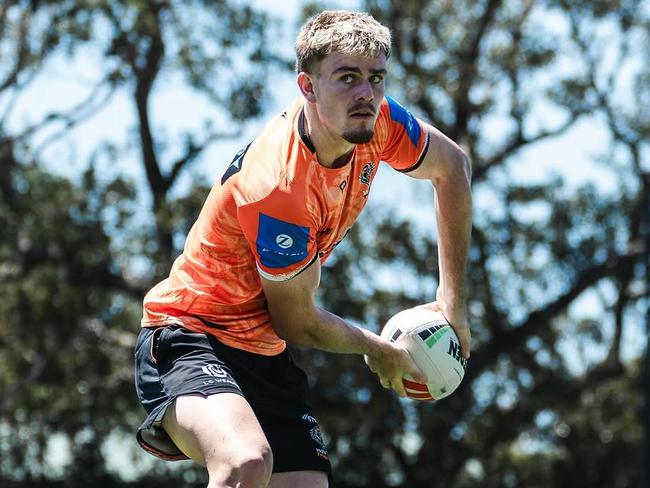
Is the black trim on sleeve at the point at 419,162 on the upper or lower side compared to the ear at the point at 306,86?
lower

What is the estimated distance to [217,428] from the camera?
4469mm

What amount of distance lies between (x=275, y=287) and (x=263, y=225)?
0.26 metres

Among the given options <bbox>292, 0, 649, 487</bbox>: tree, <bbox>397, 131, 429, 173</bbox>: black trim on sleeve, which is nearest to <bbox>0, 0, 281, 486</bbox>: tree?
<bbox>292, 0, 649, 487</bbox>: tree

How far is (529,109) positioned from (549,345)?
3823mm

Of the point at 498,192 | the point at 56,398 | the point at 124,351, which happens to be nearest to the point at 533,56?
the point at 498,192

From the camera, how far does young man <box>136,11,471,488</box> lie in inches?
182

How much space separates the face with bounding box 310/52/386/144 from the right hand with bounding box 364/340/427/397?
0.89 meters

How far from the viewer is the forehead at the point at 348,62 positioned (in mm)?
4727

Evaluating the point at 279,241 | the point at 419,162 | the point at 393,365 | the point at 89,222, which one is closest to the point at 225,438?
the point at 279,241

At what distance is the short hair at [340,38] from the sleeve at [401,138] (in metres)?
0.37

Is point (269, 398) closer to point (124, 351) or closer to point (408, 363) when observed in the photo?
point (408, 363)

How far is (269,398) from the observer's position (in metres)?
5.09

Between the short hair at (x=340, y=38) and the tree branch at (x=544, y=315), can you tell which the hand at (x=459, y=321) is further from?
the tree branch at (x=544, y=315)

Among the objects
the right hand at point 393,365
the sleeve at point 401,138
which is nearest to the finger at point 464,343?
the right hand at point 393,365
